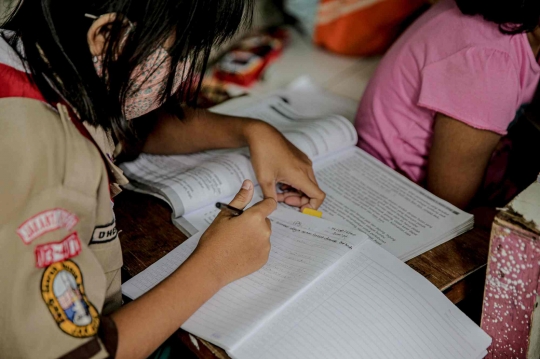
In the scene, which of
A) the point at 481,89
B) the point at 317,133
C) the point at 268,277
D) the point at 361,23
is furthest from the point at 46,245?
the point at 361,23

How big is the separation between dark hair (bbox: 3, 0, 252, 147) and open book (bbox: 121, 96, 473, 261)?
9.3 inches

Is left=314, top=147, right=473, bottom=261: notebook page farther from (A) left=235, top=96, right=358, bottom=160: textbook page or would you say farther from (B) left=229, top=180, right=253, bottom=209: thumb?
(B) left=229, top=180, right=253, bottom=209: thumb

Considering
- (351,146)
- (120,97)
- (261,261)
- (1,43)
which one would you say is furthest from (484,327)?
(1,43)

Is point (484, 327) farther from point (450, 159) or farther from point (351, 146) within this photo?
point (351, 146)

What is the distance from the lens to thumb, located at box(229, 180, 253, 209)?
2.68ft

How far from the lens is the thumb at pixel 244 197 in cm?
82

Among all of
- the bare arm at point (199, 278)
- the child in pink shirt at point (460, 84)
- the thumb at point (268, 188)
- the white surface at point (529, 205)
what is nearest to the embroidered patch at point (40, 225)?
the bare arm at point (199, 278)

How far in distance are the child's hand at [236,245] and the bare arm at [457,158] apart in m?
0.37

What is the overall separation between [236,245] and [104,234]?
17cm

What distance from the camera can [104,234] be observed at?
69cm

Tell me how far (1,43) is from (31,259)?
29 centimetres

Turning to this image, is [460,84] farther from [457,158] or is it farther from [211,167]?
[211,167]

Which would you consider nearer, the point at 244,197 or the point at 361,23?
the point at 244,197

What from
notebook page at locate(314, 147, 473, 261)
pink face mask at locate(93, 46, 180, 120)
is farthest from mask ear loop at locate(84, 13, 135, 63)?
notebook page at locate(314, 147, 473, 261)
